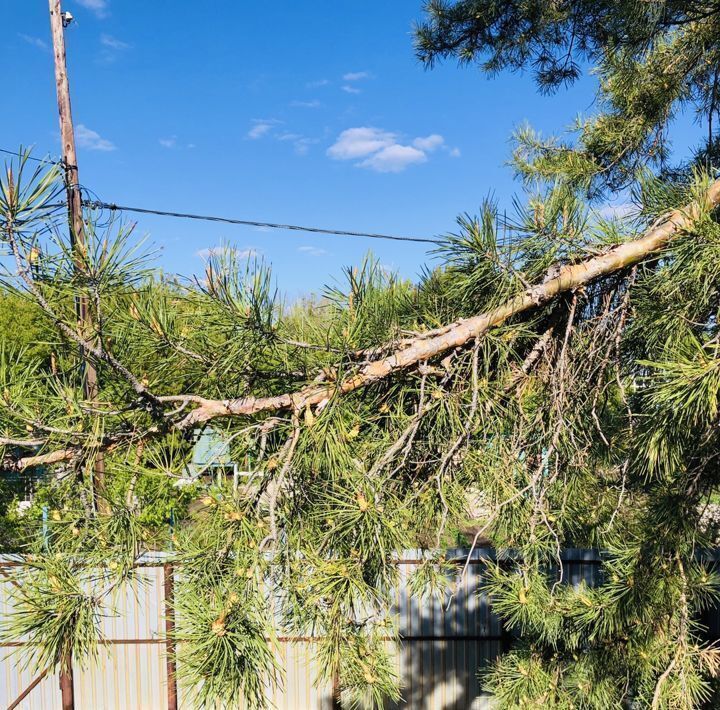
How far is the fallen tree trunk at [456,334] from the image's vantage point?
2.21ft

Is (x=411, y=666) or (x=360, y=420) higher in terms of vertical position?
(x=360, y=420)

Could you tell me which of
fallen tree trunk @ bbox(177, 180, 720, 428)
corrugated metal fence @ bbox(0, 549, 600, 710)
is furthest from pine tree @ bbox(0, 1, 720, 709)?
corrugated metal fence @ bbox(0, 549, 600, 710)

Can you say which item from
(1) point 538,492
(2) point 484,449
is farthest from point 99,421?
(1) point 538,492

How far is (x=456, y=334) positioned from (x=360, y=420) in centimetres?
18

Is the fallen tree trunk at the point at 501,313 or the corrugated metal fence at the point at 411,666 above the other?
the fallen tree trunk at the point at 501,313

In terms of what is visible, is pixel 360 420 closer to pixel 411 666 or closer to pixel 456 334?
pixel 456 334

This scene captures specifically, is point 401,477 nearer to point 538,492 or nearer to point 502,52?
point 538,492

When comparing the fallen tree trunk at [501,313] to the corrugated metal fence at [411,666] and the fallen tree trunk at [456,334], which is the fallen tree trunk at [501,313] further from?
the corrugated metal fence at [411,666]

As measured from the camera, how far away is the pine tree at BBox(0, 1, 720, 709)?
2.02 ft

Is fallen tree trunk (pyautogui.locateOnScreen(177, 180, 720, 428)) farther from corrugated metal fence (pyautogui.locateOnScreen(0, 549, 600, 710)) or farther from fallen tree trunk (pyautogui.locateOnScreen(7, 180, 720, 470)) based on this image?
corrugated metal fence (pyautogui.locateOnScreen(0, 549, 600, 710))

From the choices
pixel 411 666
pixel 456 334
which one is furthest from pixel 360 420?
pixel 411 666

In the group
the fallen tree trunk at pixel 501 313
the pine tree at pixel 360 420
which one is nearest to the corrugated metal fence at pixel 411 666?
the pine tree at pixel 360 420

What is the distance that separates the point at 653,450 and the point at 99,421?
0.74 m

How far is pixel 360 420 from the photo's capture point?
754 mm
